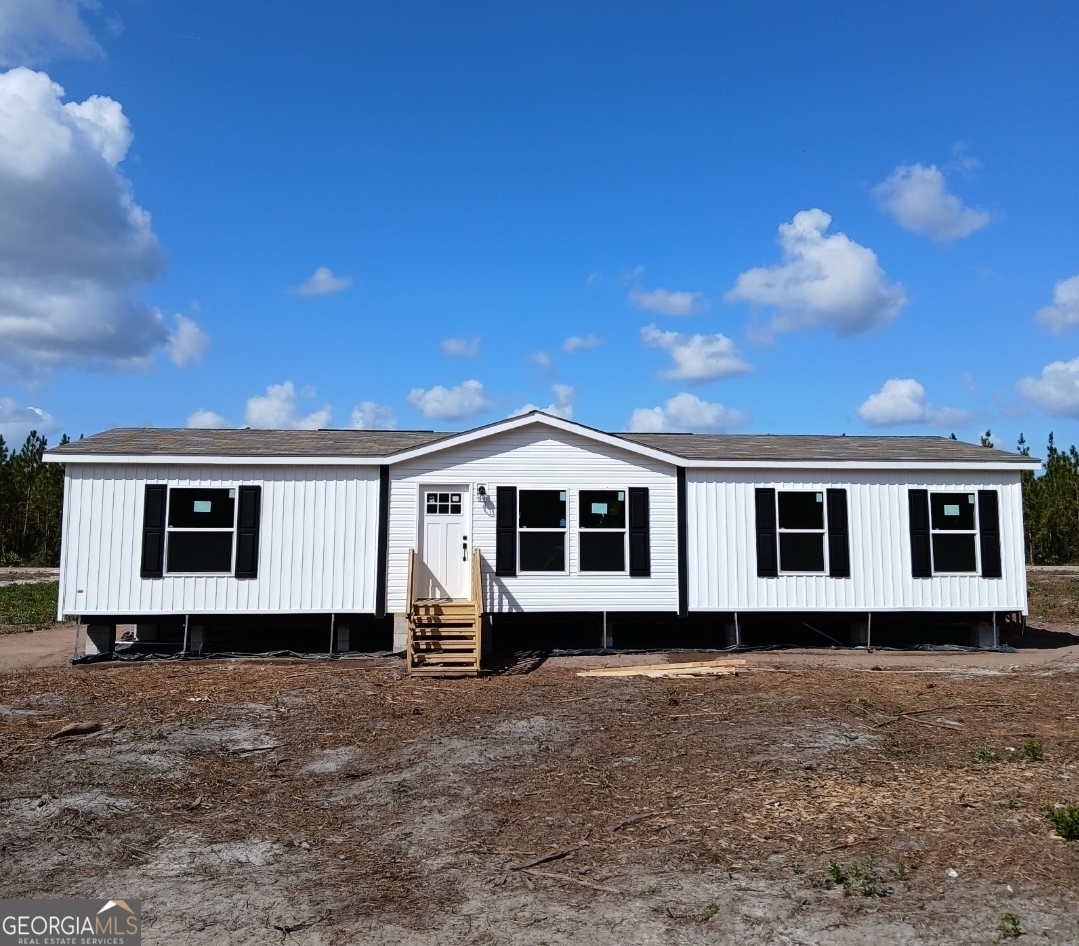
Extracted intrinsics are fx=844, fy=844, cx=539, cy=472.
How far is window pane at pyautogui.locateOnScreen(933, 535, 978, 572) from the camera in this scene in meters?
14.7

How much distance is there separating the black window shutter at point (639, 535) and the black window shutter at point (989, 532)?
5.87 meters

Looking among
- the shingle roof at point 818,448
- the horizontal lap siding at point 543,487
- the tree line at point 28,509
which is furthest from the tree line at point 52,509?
the horizontal lap siding at point 543,487

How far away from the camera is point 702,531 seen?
1454cm

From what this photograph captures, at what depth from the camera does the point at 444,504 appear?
14.3 m

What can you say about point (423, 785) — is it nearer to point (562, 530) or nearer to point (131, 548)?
point (562, 530)

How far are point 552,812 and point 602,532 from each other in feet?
27.5

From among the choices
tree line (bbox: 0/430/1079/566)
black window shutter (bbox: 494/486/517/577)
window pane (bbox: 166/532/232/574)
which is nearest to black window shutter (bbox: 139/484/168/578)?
window pane (bbox: 166/532/232/574)

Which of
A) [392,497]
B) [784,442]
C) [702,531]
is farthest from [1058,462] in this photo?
[392,497]

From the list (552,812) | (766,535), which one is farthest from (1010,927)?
(766,535)

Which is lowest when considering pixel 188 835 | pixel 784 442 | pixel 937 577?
pixel 188 835

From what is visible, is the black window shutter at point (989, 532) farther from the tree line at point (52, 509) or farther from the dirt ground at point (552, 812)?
the tree line at point (52, 509)

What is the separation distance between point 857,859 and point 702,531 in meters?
9.44

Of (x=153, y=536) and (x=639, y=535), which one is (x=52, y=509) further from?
(x=639, y=535)

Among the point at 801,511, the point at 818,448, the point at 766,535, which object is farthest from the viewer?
the point at 818,448
